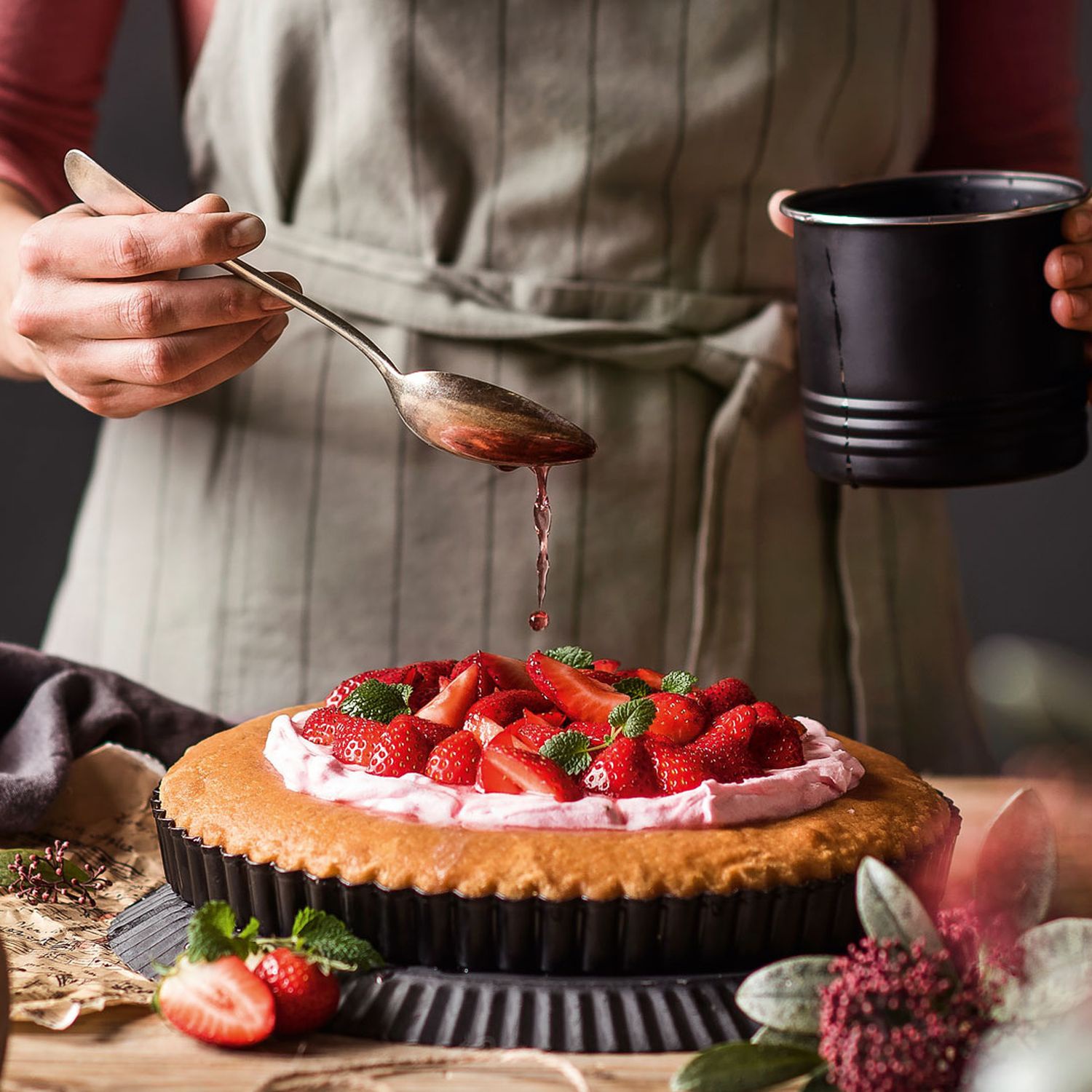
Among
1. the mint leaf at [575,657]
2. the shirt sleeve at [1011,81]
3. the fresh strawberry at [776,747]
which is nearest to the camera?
the fresh strawberry at [776,747]

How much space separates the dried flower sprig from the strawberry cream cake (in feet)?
0.62

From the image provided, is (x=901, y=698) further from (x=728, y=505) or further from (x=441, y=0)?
(x=441, y=0)

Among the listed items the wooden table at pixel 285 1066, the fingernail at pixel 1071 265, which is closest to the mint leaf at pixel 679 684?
the wooden table at pixel 285 1066

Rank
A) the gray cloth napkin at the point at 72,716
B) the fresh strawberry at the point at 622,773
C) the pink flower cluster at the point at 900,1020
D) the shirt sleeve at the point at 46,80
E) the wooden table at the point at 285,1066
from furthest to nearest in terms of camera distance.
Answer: the shirt sleeve at the point at 46,80 < the gray cloth napkin at the point at 72,716 < the fresh strawberry at the point at 622,773 < the wooden table at the point at 285,1066 < the pink flower cluster at the point at 900,1020

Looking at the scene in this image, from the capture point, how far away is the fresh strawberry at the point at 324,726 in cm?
150

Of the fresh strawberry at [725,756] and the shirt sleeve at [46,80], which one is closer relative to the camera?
the fresh strawberry at [725,756]

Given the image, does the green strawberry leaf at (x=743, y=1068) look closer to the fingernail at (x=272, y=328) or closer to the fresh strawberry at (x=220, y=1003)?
the fresh strawberry at (x=220, y=1003)

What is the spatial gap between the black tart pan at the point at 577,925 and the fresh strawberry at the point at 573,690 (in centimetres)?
31

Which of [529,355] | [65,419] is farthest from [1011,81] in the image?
[65,419]

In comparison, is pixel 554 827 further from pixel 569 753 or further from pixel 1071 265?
pixel 1071 265

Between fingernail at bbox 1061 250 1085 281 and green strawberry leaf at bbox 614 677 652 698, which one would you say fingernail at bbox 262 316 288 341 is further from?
fingernail at bbox 1061 250 1085 281

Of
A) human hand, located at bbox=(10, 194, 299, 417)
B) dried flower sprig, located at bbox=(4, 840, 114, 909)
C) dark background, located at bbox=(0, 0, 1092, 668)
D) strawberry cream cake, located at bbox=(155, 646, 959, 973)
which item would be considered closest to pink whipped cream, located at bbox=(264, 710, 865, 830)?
strawberry cream cake, located at bbox=(155, 646, 959, 973)

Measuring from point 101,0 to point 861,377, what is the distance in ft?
4.28

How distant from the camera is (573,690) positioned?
5.09 feet
